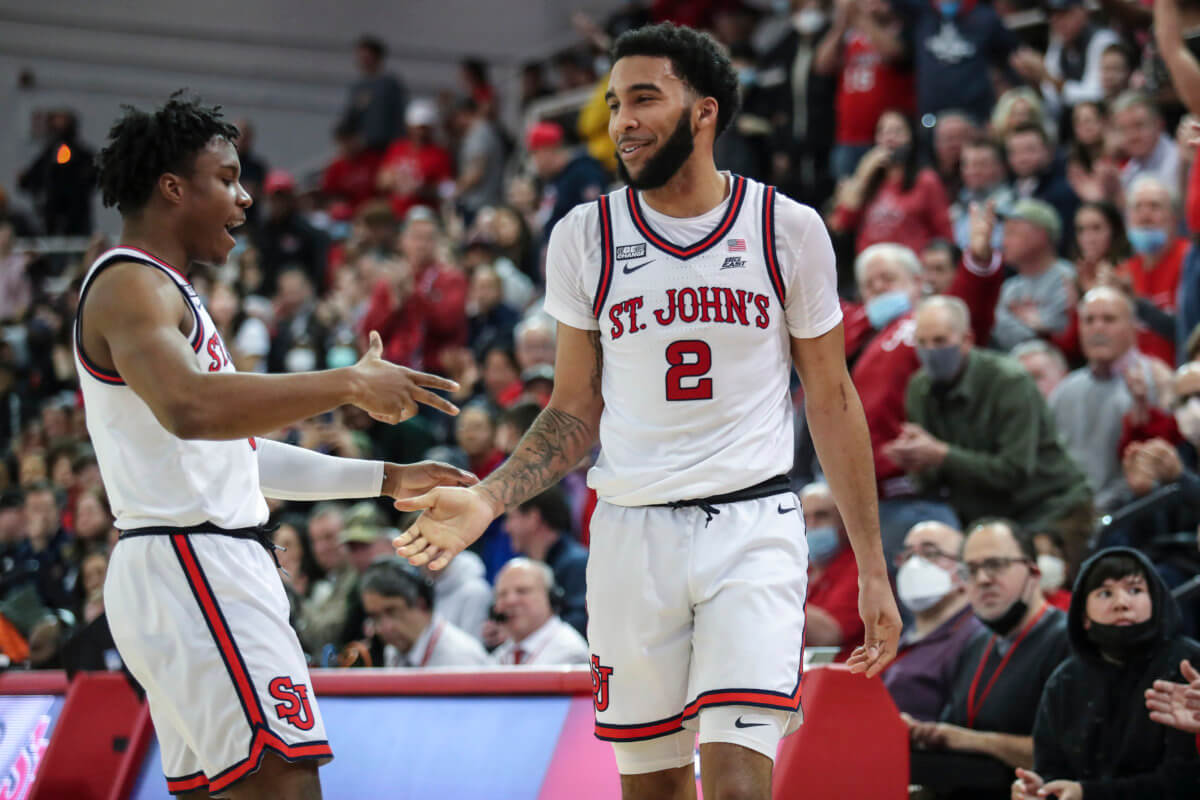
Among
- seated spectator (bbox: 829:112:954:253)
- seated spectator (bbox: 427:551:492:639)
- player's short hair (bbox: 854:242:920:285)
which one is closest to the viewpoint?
seated spectator (bbox: 427:551:492:639)

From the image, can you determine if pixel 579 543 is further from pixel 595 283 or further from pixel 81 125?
pixel 81 125

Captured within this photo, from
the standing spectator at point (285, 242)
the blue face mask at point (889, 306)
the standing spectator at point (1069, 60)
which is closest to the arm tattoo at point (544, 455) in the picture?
the blue face mask at point (889, 306)

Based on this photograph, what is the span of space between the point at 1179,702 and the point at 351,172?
15052 mm

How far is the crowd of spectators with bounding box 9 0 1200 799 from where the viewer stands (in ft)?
19.8

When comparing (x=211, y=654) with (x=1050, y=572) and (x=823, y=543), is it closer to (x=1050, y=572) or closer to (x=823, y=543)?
(x=823, y=543)

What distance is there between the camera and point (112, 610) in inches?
156

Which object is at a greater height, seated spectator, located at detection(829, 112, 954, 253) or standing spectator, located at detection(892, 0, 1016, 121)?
standing spectator, located at detection(892, 0, 1016, 121)

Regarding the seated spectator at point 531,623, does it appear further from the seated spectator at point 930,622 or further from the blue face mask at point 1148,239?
the blue face mask at point 1148,239

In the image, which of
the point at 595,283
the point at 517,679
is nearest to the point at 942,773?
the point at 517,679

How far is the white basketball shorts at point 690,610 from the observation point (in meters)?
3.83

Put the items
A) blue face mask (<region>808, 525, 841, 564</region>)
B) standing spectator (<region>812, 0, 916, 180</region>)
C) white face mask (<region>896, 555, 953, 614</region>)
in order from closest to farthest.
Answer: white face mask (<region>896, 555, 953, 614</region>) < blue face mask (<region>808, 525, 841, 564</region>) < standing spectator (<region>812, 0, 916, 180</region>)

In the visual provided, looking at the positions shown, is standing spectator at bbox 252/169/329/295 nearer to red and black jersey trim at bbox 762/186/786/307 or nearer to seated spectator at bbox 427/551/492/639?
seated spectator at bbox 427/551/492/639

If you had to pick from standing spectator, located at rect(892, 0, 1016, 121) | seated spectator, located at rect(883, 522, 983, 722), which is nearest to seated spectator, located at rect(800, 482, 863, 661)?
seated spectator, located at rect(883, 522, 983, 722)

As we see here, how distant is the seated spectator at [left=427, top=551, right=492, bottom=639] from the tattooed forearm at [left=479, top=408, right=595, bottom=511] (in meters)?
3.91
